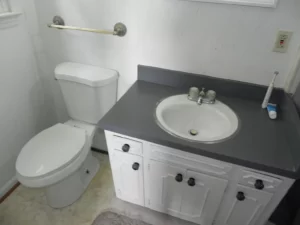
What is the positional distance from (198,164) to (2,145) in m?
1.26

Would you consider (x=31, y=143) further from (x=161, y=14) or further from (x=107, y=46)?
(x=161, y=14)

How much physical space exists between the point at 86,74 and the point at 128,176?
0.68 metres

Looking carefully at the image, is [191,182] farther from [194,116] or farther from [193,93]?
[193,93]

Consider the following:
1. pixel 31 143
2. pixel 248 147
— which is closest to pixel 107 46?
pixel 31 143

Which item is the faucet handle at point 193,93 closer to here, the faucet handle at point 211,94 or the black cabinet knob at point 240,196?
the faucet handle at point 211,94

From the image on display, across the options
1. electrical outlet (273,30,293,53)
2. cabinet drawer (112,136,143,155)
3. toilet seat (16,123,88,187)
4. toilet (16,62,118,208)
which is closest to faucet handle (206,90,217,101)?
electrical outlet (273,30,293,53)

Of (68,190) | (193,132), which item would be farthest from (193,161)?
(68,190)

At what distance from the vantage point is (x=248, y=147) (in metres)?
0.93

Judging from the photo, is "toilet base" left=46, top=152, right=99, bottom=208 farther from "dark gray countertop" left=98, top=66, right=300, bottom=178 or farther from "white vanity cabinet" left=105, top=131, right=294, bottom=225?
"dark gray countertop" left=98, top=66, right=300, bottom=178

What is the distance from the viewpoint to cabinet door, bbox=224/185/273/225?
3.26 feet

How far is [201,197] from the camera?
114 cm

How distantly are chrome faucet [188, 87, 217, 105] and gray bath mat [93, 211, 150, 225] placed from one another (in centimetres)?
85

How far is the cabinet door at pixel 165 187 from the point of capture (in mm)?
1095

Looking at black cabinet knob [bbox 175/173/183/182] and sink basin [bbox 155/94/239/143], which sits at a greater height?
sink basin [bbox 155/94/239/143]
